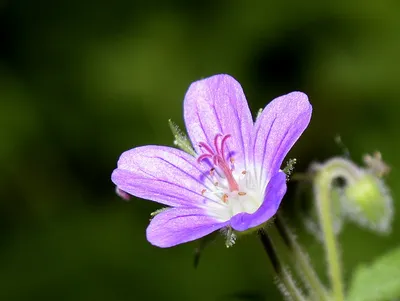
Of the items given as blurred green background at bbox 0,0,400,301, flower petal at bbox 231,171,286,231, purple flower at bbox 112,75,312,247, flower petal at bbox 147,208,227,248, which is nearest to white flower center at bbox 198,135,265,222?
purple flower at bbox 112,75,312,247

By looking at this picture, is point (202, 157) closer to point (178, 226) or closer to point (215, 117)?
point (215, 117)

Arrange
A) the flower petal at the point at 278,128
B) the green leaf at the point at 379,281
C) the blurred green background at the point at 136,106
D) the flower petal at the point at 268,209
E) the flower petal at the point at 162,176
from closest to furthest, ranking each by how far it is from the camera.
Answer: the flower petal at the point at 268,209 < the flower petal at the point at 278,128 < the flower petal at the point at 162,176 < the green leaf at the point at 379,281 < the blurred green background at the point at 136,106

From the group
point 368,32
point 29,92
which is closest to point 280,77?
point 368,32

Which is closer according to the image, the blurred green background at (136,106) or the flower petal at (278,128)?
the flower petal at (278,128)

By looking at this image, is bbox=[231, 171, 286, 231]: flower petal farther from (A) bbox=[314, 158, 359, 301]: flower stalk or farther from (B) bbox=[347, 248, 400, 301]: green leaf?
(B) bbox=[347, 248, 400, 301]: green leaf

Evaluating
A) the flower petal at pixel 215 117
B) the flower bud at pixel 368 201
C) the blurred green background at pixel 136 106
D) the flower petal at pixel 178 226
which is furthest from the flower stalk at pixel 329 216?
the blurred green background at pixel 136 106

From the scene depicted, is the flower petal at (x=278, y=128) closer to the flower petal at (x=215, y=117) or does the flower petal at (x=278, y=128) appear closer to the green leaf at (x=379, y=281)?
the flower petal at (x=215, y=117)
